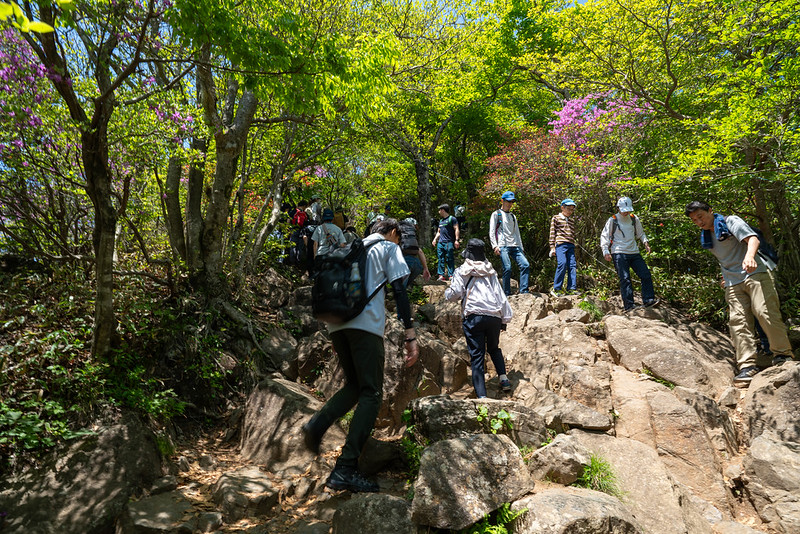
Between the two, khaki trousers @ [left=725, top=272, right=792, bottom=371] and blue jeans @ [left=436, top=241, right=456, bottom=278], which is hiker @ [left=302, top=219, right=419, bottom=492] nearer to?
khaki trousers @ [left=725, top=272, right=792, bottom=371]

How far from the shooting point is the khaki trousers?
16.0ft

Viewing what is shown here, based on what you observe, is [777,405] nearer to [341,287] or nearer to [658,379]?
[658,379]

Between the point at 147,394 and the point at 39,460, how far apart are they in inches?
42.4

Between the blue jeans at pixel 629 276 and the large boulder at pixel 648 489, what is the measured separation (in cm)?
375

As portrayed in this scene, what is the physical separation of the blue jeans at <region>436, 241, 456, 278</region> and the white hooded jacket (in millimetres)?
4786

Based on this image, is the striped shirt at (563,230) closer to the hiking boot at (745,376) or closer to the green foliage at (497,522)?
the hiking boot at (745,376)

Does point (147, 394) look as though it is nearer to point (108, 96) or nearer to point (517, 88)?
point (108, 96)

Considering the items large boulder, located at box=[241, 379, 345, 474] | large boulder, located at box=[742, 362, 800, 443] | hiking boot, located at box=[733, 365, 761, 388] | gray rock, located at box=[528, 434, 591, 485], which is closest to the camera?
gray rock, located at box=[528, 434, 591, 485]

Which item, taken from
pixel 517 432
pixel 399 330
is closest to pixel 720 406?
pixel 517 432

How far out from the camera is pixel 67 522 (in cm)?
297

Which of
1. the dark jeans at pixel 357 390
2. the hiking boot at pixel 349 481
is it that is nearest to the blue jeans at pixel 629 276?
the dark jeans at pixel 357 390

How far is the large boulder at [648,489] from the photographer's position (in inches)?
125

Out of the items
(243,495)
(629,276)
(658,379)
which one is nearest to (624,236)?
(629,276)

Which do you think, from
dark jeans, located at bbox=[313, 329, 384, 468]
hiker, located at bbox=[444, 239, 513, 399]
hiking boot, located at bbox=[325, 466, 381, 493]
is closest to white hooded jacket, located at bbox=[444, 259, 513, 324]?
hiker, located at bbox=[444, 239, 513, 399]
